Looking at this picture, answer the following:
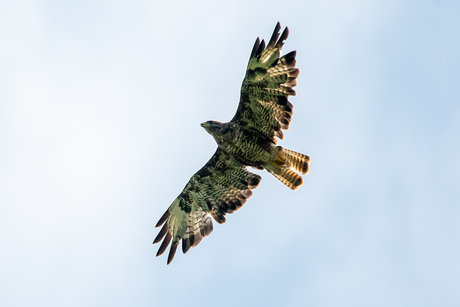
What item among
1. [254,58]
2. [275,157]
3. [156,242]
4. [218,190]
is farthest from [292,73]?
[156,242]

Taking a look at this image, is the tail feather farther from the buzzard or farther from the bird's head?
the bird's head

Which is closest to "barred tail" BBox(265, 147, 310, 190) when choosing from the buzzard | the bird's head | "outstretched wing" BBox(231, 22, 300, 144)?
the buzzard

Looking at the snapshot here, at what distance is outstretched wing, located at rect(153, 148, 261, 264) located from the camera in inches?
507

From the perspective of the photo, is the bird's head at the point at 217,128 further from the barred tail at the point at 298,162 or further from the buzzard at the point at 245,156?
the barred tail at the point at 298,162

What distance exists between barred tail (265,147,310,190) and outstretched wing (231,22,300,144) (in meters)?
0.54

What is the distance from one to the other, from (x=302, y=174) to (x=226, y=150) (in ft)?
5.98

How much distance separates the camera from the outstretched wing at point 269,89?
36.9ft

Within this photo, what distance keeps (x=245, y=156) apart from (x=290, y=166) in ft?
3.47

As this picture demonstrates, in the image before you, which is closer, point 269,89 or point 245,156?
point 269,89

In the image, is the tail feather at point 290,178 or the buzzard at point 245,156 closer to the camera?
the buzzard at point 245,156

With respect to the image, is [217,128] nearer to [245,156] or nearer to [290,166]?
[245,156]

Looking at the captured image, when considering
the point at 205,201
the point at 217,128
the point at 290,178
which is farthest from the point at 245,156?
the point at 205,201

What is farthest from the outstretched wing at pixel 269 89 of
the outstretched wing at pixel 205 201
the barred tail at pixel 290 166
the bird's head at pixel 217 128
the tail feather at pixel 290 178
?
the outstretched wing at pixel 205 201

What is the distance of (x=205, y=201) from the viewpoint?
43.3ft
